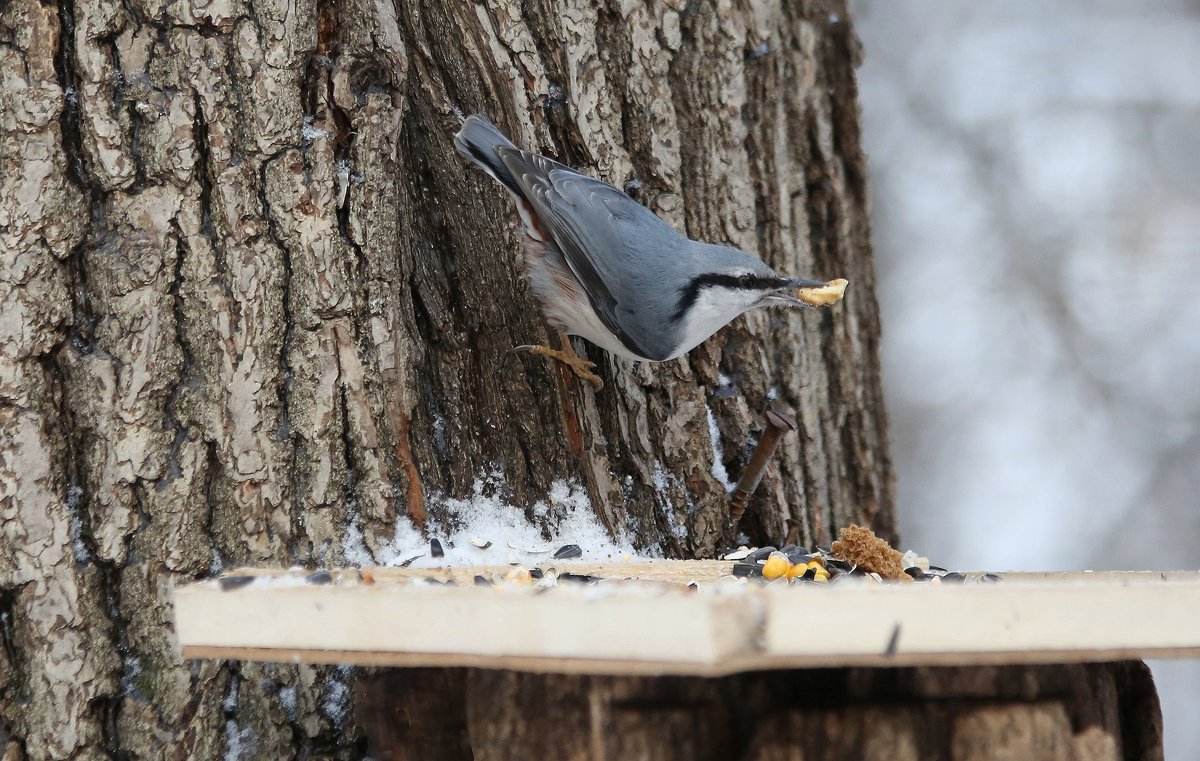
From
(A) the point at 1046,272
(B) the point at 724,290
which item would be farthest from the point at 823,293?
(A) the point at 1046,272

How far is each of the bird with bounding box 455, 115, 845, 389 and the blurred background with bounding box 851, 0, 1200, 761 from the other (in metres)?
4.02

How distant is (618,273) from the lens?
2.61m

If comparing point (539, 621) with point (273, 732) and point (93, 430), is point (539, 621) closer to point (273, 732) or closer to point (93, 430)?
point (273, 732)

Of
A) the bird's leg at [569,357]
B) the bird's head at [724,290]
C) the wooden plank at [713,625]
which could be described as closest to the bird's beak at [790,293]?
the bird's head at [724,290]

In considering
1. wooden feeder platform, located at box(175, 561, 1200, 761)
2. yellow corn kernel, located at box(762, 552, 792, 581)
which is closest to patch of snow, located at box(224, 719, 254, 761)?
wooden feeder platform, located at box(175, 561, 1200, 761)

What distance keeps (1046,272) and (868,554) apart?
5058mm

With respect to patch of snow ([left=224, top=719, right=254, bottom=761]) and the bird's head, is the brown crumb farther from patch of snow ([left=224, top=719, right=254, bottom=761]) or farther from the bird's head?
patch of snow ([left=224, top=719, right=254, bottom=761])

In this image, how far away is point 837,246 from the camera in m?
2.84

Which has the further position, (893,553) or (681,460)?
(681,460)

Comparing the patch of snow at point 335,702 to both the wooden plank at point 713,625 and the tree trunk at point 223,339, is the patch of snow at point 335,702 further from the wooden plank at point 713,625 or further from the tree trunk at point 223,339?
the wooden plank at point 713,625

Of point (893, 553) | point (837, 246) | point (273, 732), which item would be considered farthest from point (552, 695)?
point (837, 246)

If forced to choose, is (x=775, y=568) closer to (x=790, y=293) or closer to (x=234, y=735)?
(x=790, y=293)

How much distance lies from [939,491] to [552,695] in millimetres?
6013

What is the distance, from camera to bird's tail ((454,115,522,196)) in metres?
2.24
